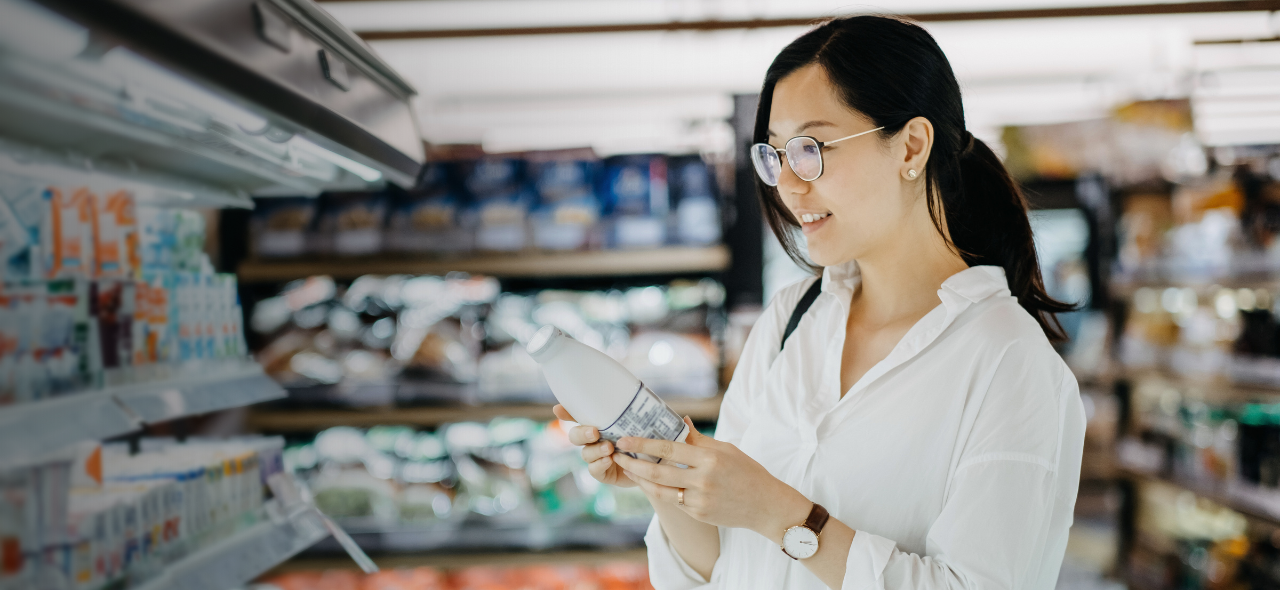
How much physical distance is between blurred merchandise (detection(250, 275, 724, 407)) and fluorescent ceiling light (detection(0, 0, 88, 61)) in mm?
2048

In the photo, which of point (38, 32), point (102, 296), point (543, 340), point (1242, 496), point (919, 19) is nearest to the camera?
point (38, 32)

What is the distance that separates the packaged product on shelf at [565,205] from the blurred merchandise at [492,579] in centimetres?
116

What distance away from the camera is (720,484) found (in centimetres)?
102

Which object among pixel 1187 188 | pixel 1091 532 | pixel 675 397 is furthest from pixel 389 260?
pixel 1091 532

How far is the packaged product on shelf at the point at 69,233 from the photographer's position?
91 cm

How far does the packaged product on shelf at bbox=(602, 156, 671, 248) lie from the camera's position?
267cm

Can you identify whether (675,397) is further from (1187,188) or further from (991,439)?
(1187,188)

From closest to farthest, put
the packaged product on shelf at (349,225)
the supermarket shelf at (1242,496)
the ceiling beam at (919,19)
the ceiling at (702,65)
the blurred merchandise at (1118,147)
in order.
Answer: the ceiling beam at (919,19)
the ceiling at (702,65)
the supermarket shelf at (1242,496)
the packaged product on shelf at (349,225)
the blurred merchandise at (1118,147)

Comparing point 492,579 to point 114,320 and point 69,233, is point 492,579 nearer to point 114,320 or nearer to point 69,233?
point 114,320

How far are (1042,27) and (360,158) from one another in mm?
2222


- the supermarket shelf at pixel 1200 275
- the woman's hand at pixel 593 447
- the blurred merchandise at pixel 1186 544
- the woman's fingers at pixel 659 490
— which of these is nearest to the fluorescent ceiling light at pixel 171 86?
the woman's hand at pixel 593 447

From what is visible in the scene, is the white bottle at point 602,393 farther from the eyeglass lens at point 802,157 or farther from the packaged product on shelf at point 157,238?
the packaged product on shelf at point 157,238

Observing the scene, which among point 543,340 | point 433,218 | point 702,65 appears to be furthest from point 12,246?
point 702,65

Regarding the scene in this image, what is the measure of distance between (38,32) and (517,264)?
82.1 inches
